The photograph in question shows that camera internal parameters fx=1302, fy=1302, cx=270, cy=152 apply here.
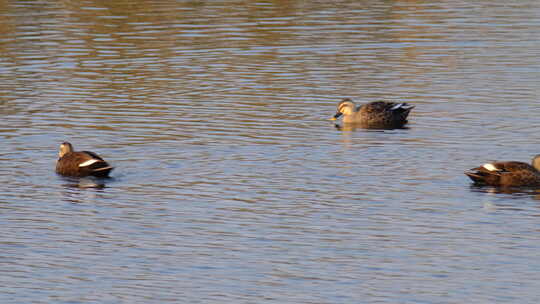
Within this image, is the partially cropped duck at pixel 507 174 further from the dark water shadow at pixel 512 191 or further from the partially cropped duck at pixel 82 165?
the partially cropped duck at pixel 82 165

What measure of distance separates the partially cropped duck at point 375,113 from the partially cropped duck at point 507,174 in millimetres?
6354

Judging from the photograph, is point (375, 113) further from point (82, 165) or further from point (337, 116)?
point (82, 165)

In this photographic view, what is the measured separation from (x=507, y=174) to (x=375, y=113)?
712 cm

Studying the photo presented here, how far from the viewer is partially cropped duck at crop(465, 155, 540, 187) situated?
62.8ft

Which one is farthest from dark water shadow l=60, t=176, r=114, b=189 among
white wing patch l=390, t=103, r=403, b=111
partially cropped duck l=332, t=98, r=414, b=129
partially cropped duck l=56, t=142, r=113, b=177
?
white wing patch l=390, t=103, r=403, b=111

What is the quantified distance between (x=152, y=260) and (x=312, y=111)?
41.2 ft

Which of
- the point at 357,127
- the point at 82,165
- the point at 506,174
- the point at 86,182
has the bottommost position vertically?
the point at 86,182

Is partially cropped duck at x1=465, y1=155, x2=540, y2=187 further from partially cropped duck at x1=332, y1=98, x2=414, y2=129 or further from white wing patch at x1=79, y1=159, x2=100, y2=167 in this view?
partially cropped duck at x1=332, y1=98, x2=414, y2=129

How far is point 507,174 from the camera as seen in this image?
757 inches

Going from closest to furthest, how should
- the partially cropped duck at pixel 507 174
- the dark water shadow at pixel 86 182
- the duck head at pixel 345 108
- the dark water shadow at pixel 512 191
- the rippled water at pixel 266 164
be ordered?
the rippled water at pixel 266 164 < the dark water shadow at pixel 512 191 < the partially cropped duck at pixel 507 174 < the dark water shadow at pixel 86 182 < the duck head at pixel 345 108

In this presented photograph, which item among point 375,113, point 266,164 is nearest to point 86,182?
point 266,164

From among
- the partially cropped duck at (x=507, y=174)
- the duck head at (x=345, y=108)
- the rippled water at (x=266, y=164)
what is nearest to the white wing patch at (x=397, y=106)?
the rippled water at (x=266, y=164)

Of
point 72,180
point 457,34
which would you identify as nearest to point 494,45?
point 457,34

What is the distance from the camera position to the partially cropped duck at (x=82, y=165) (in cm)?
2011
